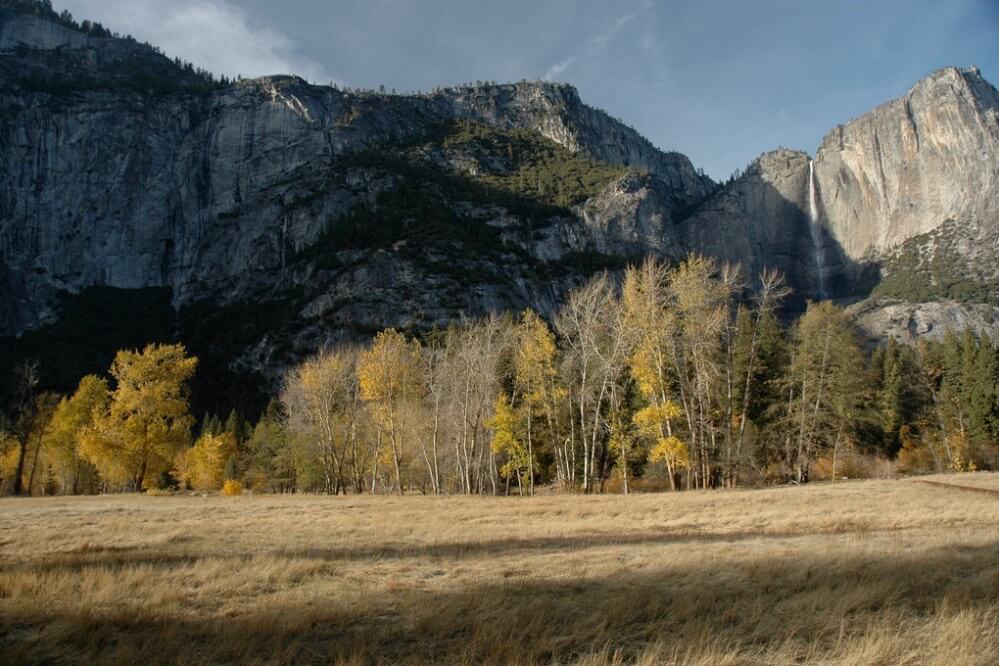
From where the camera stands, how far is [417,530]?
15.3m

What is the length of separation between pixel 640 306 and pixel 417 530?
18.2 metres

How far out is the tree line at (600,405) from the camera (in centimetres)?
2908

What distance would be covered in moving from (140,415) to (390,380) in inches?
589

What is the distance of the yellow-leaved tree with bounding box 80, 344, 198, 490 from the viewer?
3300 cm

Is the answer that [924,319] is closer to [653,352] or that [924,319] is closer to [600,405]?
Result: [600,405]

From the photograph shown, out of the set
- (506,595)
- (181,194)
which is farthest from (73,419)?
(181,194)

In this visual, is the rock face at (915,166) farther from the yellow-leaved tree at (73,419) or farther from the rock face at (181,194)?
the yellow-leaved tree at (73,419)

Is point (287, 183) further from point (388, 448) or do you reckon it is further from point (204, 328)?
point (388, 448)

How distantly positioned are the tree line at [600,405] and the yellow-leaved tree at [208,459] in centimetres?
69

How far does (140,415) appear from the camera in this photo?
33.5m

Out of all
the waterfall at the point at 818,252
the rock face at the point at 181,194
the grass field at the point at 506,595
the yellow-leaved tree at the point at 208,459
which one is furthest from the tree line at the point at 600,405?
the waterfall at the point at 818,252

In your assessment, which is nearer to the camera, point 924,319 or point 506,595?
point 506,595

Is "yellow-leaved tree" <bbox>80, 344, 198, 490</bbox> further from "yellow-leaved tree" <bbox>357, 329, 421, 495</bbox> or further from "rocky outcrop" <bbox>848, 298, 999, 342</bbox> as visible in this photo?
"rocky outcrop" <bbox>848, 298, 999, 342</bbox>

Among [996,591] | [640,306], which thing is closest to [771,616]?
[996,591]
